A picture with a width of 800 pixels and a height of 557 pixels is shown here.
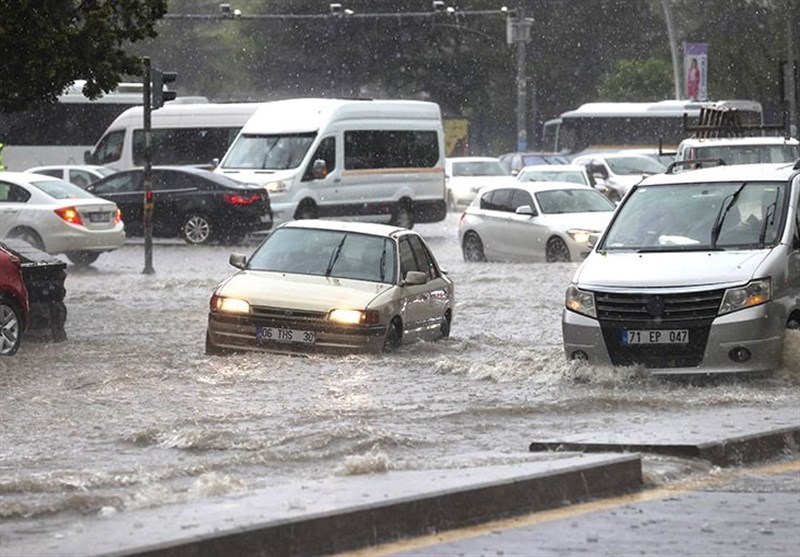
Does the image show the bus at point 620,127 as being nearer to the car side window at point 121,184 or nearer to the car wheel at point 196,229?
the car wheel at point 196,229

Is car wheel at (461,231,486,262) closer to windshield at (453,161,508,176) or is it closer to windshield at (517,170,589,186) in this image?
windshield at (517,170,589,186)

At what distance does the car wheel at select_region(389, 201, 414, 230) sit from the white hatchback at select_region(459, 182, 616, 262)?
6381 millimetres

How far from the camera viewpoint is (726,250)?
1523cm

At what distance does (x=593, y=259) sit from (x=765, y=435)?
4.61m

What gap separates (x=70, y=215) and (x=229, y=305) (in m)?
13.9

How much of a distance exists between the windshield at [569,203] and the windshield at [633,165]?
1553 centimetres

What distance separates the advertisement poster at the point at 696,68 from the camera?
61188 mm

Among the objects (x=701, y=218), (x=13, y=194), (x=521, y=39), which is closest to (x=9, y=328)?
(x=701, y=218)

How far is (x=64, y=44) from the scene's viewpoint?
21.0m

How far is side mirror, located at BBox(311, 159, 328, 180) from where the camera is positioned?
3825cm

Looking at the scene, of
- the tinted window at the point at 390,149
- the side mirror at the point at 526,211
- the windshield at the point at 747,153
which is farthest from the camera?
the tinted window at the point at 390,149

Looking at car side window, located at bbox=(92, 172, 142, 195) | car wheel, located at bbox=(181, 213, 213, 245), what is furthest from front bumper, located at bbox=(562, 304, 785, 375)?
car side window, located at bbox=(92, 172, 142, 195)

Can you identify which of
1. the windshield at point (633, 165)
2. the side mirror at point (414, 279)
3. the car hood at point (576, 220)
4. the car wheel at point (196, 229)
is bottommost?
the windshield at point (633, 165)

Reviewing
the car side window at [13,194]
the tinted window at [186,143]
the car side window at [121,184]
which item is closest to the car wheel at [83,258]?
the car side window at [13,194]
